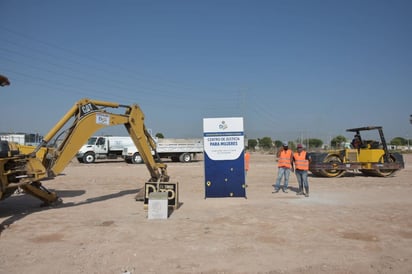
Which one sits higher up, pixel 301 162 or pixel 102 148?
pixel 102 148

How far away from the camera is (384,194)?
11.6 m

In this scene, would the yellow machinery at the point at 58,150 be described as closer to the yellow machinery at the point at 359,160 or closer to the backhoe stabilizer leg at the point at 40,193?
the backhoe stabilizer leg at the point at 40,193

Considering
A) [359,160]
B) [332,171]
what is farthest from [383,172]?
[332,171]

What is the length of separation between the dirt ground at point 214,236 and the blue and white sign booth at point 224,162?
43 cm

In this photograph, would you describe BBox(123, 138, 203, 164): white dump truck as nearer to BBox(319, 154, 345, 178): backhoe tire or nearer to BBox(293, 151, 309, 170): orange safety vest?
BBox(319, 154, 345, 178): backhoe tire

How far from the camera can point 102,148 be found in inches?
1212

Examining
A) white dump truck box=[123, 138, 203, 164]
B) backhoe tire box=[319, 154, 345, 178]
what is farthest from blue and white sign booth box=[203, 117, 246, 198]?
white dump truck box=[123, 138, 203, 164]

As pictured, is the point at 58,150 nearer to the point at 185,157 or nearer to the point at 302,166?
the point at 302,166

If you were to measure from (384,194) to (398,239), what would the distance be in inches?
240

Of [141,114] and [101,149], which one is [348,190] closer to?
[141,114]

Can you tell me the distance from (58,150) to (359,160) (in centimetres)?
1430

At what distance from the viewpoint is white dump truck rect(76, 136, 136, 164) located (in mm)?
30178

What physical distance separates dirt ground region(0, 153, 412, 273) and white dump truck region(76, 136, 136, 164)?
19873 millimetres

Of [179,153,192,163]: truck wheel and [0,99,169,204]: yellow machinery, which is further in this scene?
[179,153,192,163]: truck wheel
